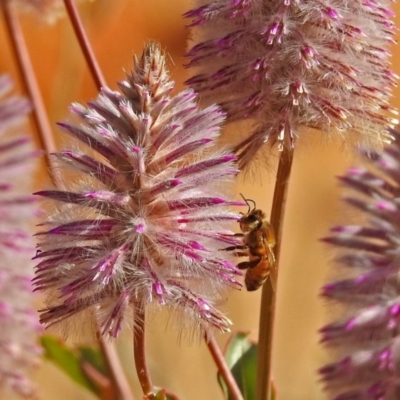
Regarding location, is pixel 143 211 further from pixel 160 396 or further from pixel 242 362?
pixel 242 362

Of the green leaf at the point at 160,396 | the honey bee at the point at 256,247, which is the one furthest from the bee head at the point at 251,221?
the green leaf at the point at 160,396

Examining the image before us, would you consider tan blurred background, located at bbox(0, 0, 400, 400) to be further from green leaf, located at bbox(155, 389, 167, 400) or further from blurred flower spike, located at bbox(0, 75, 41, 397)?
green leaf, located at bbox(155, 389, 167, 400)

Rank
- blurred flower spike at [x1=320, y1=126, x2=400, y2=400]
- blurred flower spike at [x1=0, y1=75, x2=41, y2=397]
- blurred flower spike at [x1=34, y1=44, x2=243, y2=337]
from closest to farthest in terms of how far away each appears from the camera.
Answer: blurred flower spike at [x1=34, y1=44, x2=243, y2=337] < blurred flower spike at [x1=320, y1=126, x2=400, y2=400] < blurred flower spike at [x1=0, y1=75, x2=41, y2=397]

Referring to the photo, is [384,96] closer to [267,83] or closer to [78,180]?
[267,83]

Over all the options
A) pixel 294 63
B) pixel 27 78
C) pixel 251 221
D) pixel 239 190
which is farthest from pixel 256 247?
pixel 239 190

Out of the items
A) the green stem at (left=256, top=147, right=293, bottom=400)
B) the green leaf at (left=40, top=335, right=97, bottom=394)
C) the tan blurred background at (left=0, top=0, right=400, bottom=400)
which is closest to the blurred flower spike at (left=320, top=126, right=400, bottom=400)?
the green stem at (left=256, top=147, right=293, bottom=400)

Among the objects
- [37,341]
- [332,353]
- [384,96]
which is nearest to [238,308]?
[37,341]
